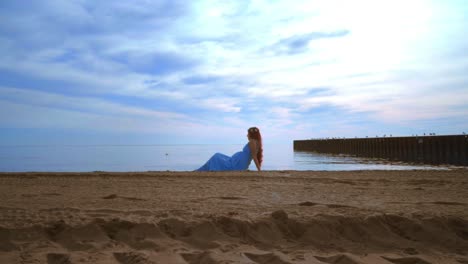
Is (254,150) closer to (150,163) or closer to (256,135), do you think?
(256,135)

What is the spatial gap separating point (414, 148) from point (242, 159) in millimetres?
17253

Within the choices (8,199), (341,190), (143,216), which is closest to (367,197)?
(341,190)

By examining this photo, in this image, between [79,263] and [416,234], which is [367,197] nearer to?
[416,234]

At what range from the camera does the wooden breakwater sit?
20784 millimetres

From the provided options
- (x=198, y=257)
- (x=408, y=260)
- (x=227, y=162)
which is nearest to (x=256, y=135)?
(x=227, y=162)

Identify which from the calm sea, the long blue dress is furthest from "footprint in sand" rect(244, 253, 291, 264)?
the calm sea

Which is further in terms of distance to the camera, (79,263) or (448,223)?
(448,223)

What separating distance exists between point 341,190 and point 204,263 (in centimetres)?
428

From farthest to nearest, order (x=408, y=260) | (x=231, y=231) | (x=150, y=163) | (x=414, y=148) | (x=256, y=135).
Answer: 1. (x=414, y=148)
2. (x=150, y=163)
3. (x=256, y=135)
4. (x=231, y=231)
5. (x=408, y=260)

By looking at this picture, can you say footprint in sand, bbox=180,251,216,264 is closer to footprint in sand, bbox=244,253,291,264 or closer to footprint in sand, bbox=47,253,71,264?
footprint in sand, bbox=244,253,291,264

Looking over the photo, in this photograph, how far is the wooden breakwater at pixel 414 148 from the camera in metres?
20.8

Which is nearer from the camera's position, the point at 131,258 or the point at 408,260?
the point at 131,258

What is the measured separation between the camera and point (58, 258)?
279 cm

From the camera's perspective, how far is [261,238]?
132 inches
